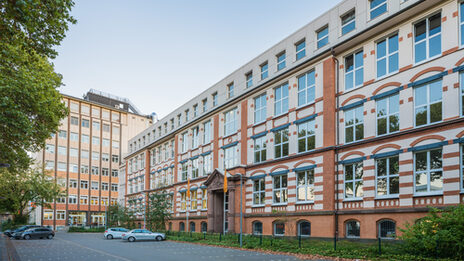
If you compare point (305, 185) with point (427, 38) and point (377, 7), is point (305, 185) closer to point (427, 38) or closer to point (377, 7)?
point (427, 38)

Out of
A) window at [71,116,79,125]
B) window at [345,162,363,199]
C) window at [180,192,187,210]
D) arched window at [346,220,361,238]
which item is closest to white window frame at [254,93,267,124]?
window at [345,162,363,199]

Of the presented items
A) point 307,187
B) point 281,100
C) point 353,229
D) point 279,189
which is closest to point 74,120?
point 281,100

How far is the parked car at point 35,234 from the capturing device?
141ft

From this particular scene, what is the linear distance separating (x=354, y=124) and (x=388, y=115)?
2.62m

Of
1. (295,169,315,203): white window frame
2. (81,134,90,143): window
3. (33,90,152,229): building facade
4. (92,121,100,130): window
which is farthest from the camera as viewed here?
(92,121,100,130): window

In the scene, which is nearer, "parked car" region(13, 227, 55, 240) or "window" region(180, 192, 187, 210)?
"parked car" region(13, 227, 55, 240)

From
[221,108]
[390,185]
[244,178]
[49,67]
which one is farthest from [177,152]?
[390,185]

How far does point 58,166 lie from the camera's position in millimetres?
80125

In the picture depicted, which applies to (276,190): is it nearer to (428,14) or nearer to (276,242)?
(276,242)

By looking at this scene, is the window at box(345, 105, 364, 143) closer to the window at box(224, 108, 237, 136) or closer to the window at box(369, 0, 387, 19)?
the window at box(369, 0, 387, 19)

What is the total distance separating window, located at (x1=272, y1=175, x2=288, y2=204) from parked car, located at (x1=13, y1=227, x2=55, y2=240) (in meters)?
28.1

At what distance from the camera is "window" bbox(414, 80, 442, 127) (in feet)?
67.7

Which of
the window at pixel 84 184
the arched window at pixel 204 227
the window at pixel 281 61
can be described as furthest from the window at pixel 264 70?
the window at pixel 84 184

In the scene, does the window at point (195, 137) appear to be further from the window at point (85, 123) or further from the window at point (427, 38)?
the window at point (85, 123)
